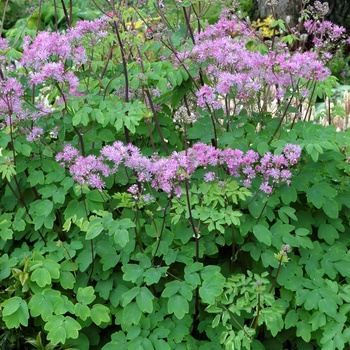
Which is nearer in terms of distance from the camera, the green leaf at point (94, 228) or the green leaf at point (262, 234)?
the green leaf at point (94, 228)

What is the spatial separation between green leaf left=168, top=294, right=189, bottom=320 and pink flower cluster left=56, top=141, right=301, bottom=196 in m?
0.41

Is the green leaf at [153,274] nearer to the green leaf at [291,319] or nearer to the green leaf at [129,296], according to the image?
the green leaf at [129,296]

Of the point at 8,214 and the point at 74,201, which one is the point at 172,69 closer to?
the point at 74,201

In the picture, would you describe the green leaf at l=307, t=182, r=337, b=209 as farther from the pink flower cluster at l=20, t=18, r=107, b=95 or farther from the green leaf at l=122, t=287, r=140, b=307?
the pink flower cluster at l=20, t=18, r=107, b=95

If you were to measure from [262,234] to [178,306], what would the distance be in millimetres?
467

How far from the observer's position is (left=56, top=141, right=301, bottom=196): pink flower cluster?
2.12 meters

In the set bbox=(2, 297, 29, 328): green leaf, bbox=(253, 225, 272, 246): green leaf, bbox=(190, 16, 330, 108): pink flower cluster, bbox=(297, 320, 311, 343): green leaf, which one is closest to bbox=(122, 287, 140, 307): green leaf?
bbox=(2, 297, 29, 328): green leaf

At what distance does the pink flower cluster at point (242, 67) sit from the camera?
238 centimetres

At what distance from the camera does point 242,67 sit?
8.11 feet

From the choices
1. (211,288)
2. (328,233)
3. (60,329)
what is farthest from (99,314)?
(328,233)

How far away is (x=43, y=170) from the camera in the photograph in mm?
2682

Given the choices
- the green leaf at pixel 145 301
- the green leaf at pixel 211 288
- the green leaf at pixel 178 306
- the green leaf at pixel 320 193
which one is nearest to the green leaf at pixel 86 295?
the green leaf at pixel 145 301

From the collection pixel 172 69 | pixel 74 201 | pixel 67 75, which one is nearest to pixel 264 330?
pixel 74 201

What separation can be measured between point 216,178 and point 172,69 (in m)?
0.53
